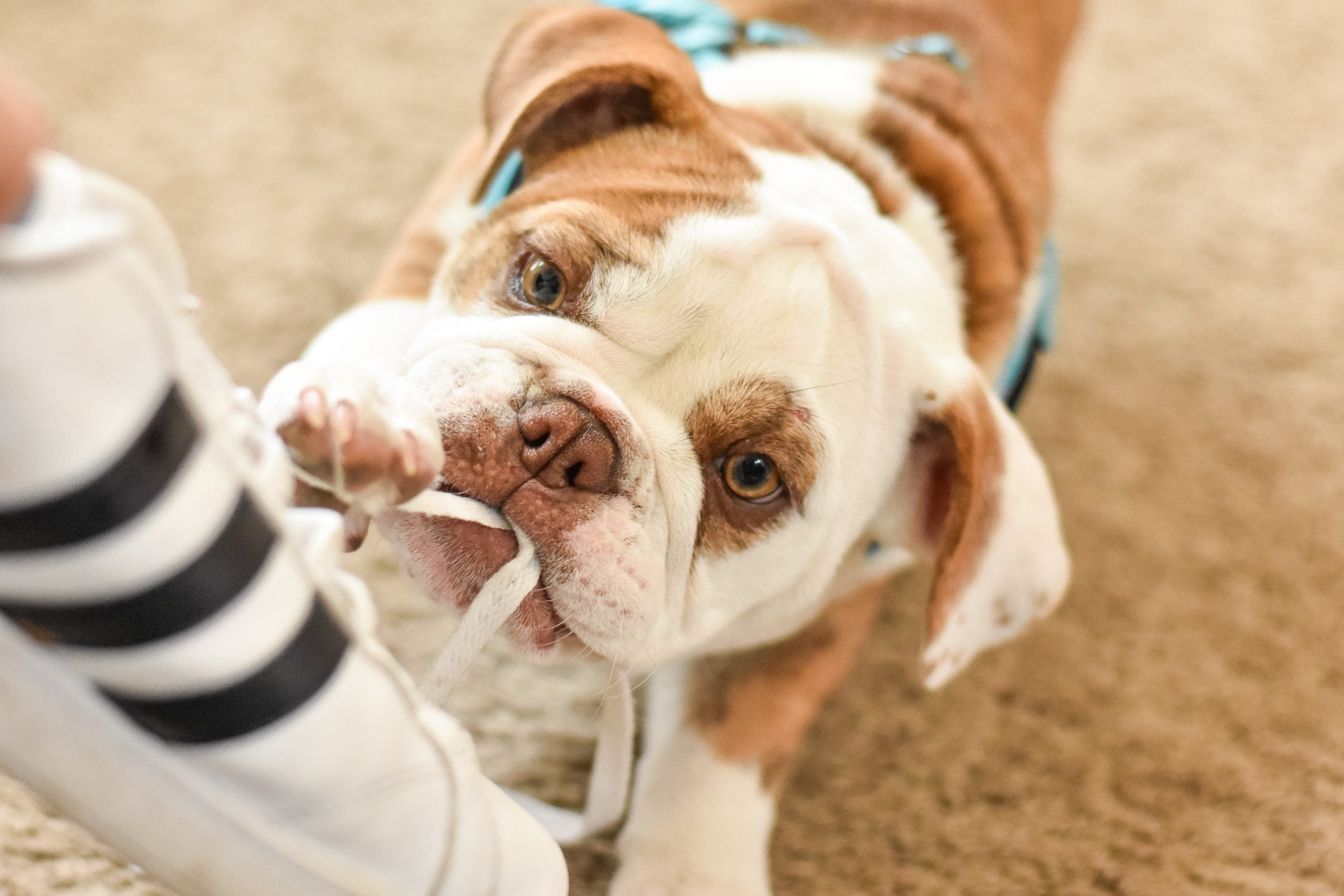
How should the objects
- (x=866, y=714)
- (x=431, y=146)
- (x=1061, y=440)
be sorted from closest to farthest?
(x=866, y=714) → (x=1061, y=440) → (x=431, y=146)

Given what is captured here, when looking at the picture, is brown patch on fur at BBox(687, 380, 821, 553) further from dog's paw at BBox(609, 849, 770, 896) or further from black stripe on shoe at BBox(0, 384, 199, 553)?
black stripe on shoe at BBox(0, 384, 199, 553)

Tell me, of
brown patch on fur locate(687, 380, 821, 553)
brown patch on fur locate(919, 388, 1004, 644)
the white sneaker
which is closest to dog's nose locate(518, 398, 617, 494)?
brown patch on fur locate(687, 380, 821, 553)

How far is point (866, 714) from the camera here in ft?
5.07

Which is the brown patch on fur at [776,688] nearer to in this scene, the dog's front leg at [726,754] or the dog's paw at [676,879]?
the dog's front leg at [726,754]

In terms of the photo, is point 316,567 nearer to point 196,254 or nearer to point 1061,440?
point 196,254

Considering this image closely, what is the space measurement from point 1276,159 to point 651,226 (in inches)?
80.9

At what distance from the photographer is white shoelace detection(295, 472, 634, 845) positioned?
3.02ft

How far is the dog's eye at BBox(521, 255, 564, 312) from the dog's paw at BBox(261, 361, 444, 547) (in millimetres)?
368

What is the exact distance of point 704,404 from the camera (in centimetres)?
115

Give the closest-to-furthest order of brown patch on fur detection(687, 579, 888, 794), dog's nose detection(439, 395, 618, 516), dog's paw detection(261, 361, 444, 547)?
dog's paw detection(261, 361, 444, 547)
dog's nose detection(439, 395, 618, 516)
brown patch on fur detection(687, 579, 888, 794)

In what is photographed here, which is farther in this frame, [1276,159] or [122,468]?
Answer: [1276,159]

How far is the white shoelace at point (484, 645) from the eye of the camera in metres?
0.92

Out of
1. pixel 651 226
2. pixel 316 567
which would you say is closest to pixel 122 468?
pixel 316 567

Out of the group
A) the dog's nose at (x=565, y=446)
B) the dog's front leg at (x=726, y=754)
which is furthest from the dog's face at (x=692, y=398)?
the dog's front leg at (x=726, y=754)
